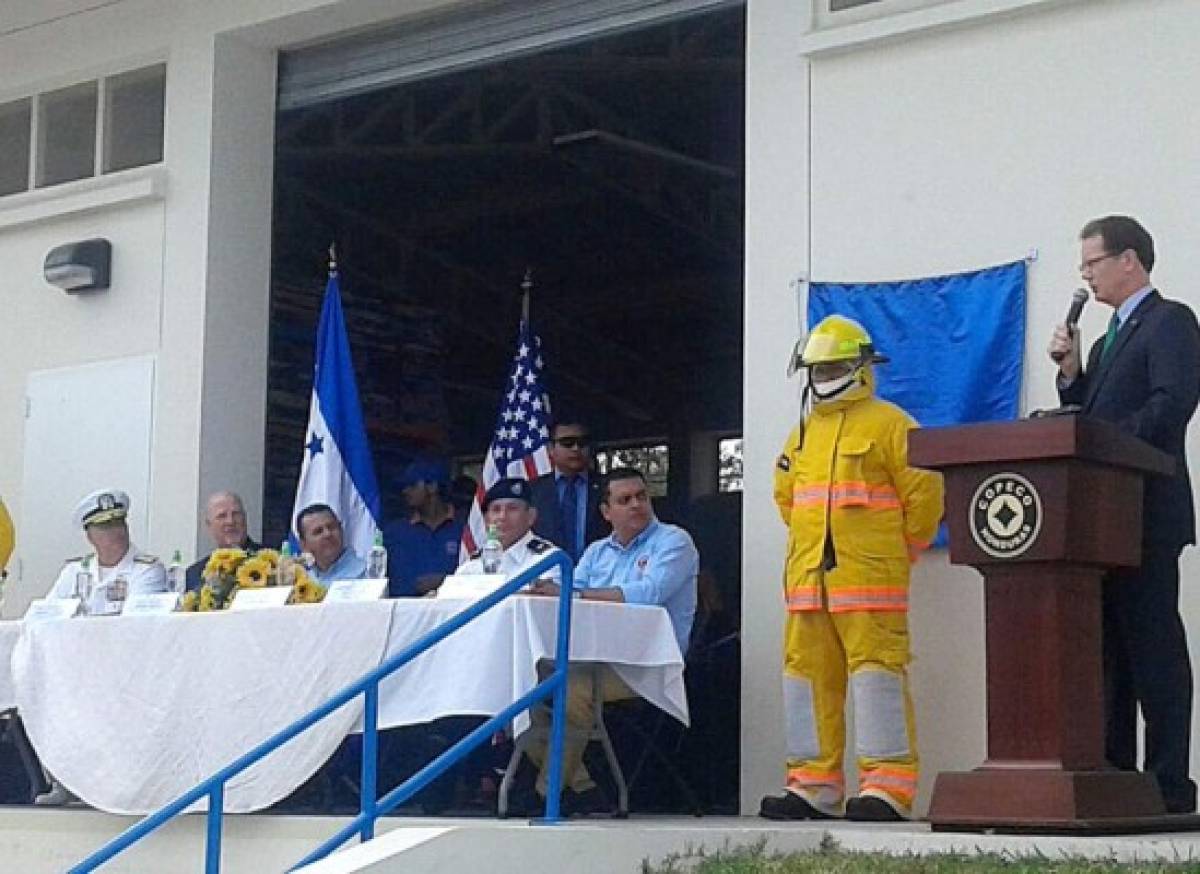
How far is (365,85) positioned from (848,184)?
3194 mm

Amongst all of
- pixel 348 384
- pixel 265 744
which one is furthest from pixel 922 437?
pixel 348 384

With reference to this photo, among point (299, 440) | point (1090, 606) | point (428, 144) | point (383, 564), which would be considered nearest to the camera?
point (1090, 606)

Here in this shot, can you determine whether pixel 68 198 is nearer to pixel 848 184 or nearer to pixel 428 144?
pixel 428 144

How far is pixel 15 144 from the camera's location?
11.1 metres

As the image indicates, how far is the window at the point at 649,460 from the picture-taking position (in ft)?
52.4

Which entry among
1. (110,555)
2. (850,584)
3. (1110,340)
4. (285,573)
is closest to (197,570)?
(110,555)

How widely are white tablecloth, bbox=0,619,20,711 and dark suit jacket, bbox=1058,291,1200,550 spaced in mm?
3981

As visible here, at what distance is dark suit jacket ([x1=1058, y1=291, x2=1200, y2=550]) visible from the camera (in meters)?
6.07

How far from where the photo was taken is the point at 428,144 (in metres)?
12.8

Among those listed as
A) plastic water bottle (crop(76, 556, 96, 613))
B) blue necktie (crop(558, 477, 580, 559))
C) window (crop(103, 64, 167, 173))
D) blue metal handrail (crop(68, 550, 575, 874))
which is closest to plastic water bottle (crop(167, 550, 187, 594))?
plastic water bottle (crop(76, 556, 96, 613))

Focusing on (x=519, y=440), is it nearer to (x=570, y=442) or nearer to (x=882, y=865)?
(x=570, y=442)

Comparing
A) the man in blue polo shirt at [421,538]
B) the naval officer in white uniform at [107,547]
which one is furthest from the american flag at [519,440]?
the naval officer in white uniform at [107,547]

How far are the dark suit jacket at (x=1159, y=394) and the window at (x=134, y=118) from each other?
5.69 m

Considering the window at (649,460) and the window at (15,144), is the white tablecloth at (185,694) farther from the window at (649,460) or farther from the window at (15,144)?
the window at (649,460)
